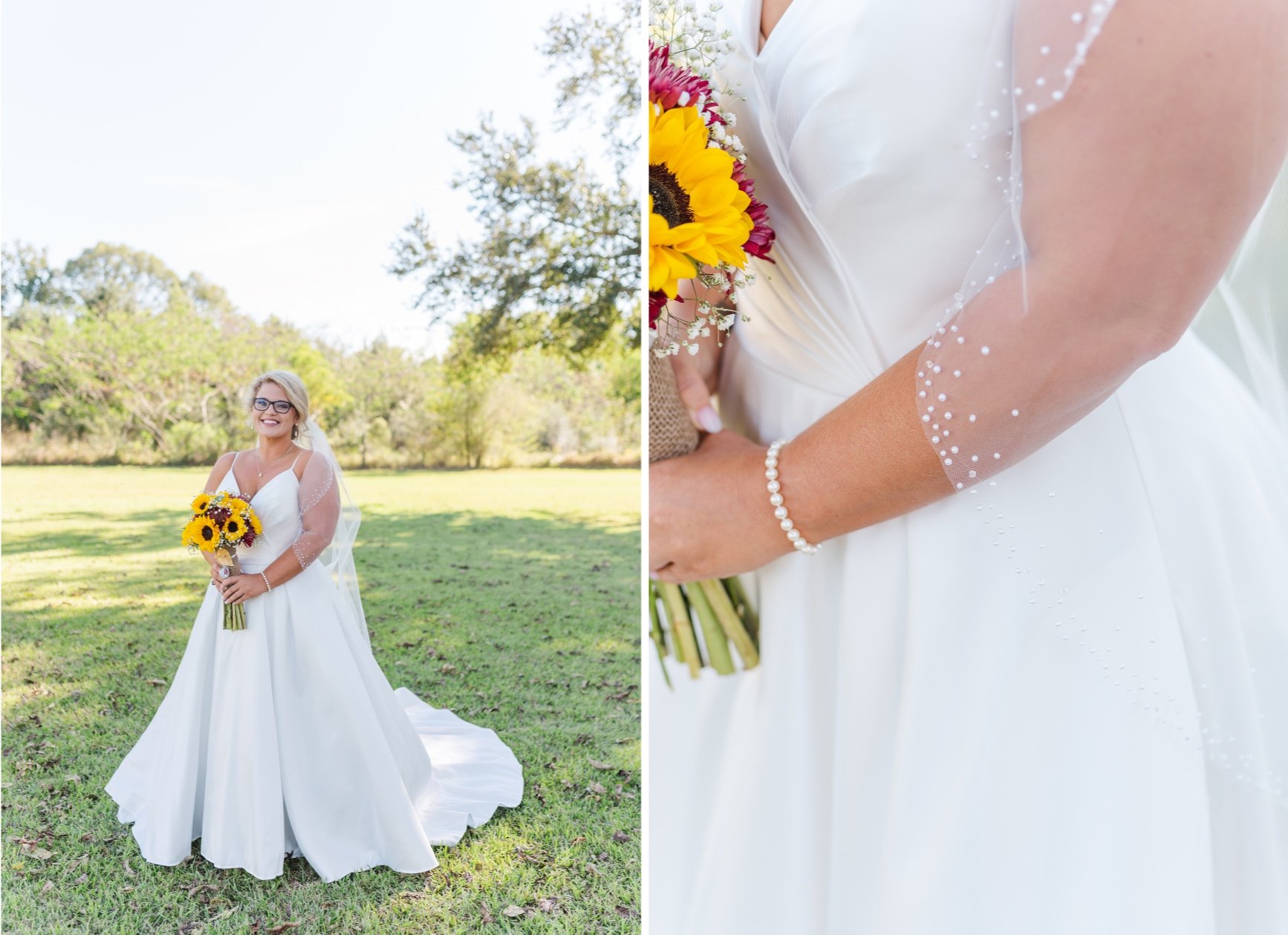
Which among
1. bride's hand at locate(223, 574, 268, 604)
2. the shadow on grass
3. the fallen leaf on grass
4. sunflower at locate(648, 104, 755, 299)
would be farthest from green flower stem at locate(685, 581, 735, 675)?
the fallen leaf on grass

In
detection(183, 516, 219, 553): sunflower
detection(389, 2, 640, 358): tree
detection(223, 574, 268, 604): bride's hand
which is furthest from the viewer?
detection(389, 2, 640, 358): tree

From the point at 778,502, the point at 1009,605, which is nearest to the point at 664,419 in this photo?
the point at 778,502

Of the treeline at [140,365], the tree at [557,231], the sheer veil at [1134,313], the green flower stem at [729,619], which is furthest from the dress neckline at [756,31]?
the tree at [557,231]

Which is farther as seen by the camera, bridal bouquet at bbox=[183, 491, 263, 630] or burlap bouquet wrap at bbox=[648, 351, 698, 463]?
bridal bouquet at bbox=[183, 491, 263, 630]

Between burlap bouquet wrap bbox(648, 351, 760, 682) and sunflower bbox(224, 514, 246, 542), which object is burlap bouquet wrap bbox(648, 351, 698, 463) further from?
sunflower bbox(224, 514, 246, 542)

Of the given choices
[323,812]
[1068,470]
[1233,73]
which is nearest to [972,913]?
[1068,470]

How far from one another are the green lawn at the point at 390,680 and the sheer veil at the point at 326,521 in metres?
0.79

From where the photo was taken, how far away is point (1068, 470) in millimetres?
792

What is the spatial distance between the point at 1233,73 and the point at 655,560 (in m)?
0.71

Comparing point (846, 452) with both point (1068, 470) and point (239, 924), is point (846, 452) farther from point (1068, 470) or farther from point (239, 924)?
point (239, 924)

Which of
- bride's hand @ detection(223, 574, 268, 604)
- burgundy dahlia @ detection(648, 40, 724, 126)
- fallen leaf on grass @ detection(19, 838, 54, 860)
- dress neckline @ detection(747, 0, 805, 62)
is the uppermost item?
dress neckline @ detection(747, 0, 805, 62)

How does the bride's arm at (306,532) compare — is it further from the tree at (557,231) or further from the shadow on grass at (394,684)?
the tree at (557,231)

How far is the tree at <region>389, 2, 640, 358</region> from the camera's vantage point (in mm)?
5766

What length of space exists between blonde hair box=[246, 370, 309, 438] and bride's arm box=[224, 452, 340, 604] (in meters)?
0.13
